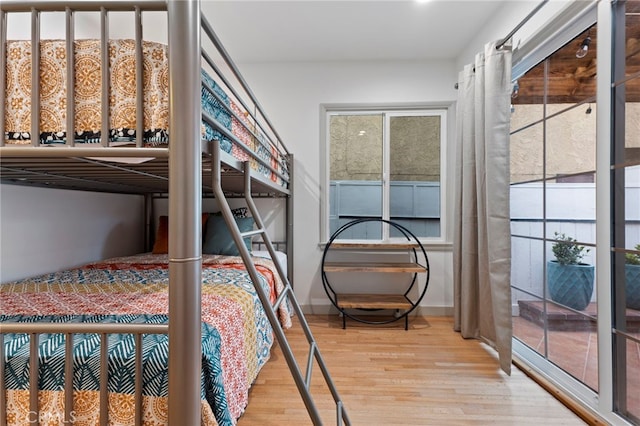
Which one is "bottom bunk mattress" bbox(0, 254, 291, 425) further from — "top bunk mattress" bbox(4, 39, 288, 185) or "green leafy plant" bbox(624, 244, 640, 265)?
"green leafy plant" bbox(624, 244, 640, 265)

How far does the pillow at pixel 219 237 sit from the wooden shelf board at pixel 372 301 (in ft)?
3.15

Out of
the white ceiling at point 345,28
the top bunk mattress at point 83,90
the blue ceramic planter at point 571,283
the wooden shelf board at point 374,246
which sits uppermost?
the white ceiling at point 345,28

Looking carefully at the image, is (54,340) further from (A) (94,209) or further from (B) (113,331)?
(A) (94,209)

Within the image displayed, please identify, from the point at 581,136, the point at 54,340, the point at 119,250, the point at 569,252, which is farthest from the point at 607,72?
the point at 119,250

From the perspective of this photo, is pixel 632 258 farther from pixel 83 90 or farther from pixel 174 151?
pixel 83 90

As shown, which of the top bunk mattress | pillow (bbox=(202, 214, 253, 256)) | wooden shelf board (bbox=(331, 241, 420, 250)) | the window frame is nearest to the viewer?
the top bunk mattress

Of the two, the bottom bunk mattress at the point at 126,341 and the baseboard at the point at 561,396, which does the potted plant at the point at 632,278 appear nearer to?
the baseboard at the point at 561,396

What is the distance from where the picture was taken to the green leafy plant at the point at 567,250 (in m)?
1.65

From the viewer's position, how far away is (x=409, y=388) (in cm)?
169

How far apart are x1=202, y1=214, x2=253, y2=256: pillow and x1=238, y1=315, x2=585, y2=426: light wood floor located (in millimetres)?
848

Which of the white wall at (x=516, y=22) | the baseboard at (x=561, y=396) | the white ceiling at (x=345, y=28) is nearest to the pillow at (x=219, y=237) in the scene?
the white ceiling at (x=345, y=28)

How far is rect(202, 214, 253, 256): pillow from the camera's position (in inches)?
97.1

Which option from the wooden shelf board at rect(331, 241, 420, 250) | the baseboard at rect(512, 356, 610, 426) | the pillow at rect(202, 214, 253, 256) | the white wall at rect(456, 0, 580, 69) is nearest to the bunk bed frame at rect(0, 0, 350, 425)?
the pillow at rect(202, 214, 253, 256)

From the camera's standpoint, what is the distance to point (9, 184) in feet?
5.65
